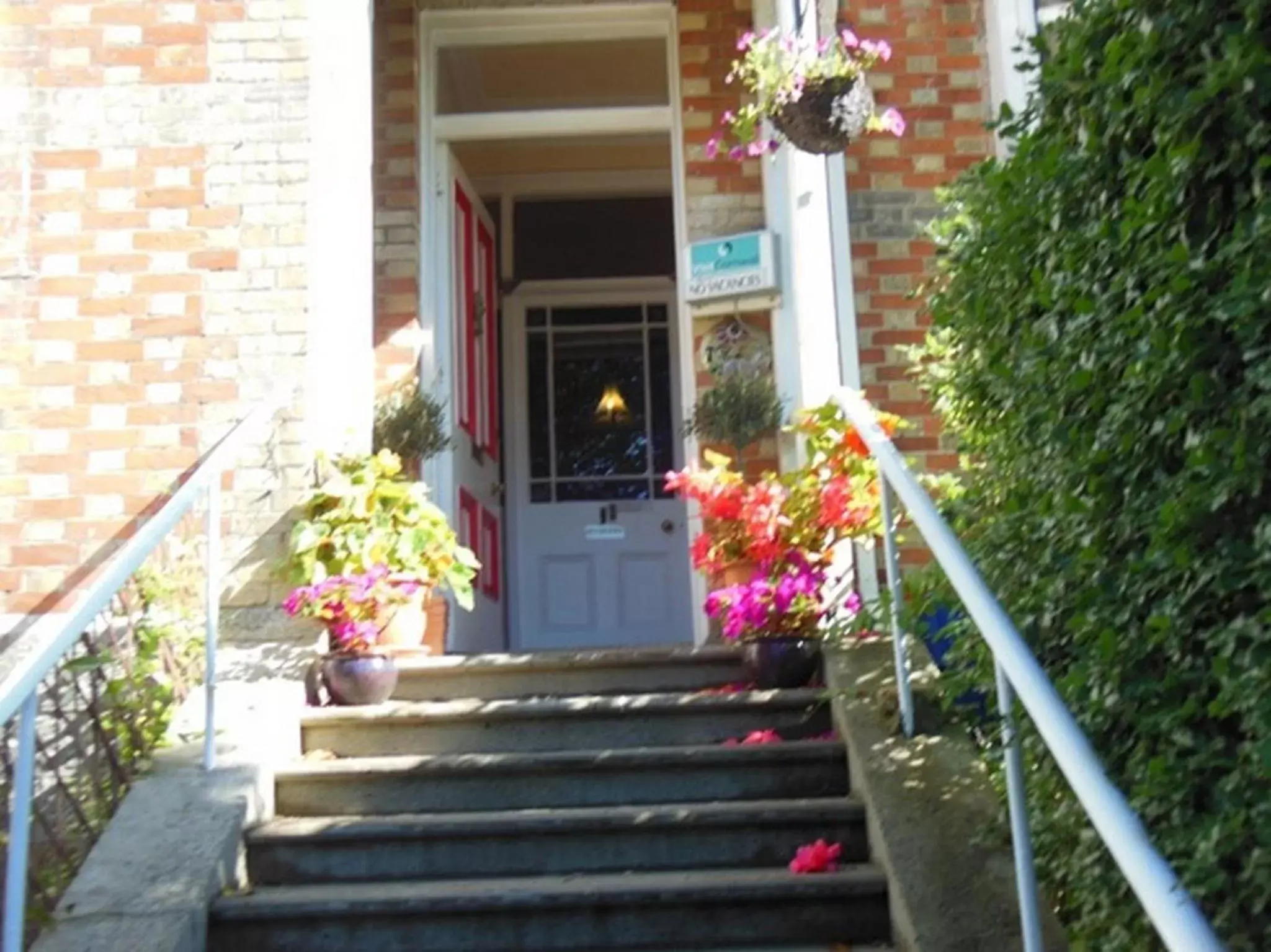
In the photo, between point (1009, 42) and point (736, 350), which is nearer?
point (1009, 42)

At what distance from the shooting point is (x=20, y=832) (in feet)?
8.87

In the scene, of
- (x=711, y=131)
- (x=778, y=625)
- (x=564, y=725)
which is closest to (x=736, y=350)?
(x=711, y=131)

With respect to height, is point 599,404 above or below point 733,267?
below

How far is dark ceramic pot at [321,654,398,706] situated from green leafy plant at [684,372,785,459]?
1.78m

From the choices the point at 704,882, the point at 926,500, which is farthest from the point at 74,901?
the point at 926,500

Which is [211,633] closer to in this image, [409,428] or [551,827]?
[551,827]

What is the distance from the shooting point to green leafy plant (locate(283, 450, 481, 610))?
441 cm

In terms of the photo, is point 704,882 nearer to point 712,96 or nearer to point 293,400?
point 293,400

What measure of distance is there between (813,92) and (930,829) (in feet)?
8.45

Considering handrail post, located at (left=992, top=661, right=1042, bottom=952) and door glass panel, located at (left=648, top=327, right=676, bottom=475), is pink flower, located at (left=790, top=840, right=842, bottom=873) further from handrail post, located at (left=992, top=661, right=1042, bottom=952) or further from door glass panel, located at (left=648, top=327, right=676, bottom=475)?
door glass panel, located at (left=648, top=327, right=676, bottom=475)

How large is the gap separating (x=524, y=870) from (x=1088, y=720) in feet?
5.27

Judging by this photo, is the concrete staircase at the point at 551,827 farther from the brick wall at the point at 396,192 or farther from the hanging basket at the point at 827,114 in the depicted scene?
the brick wall at the point at 396,192

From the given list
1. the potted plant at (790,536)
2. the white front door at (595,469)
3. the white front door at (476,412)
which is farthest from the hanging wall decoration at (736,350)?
the white front door at (595,469)

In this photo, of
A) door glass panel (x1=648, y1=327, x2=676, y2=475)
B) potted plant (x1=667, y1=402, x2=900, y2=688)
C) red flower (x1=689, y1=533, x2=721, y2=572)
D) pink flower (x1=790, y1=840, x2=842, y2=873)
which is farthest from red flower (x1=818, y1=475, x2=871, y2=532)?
door glass panel (x1=648, y1=327, x2=676, y2=475)
